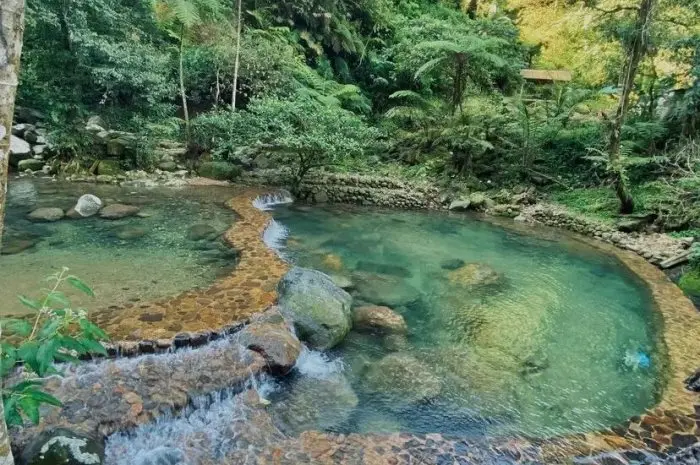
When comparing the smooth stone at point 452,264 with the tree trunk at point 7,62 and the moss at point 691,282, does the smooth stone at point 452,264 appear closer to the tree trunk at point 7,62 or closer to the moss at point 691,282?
the moss at point 691,282

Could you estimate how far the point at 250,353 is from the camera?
12.5 ft

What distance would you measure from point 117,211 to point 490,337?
577 centimetres

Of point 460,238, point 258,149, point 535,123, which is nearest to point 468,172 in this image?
point 535,123

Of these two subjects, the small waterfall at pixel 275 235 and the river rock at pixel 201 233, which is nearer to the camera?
the river rock at pixel 201 233

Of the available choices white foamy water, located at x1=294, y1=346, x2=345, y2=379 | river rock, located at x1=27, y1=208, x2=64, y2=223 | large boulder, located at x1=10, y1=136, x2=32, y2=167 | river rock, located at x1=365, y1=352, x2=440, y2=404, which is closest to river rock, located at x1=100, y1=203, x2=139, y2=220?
river rock, located at x1=27, y1=208, x2=64, y2=223

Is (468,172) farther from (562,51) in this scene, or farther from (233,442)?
(233,442)

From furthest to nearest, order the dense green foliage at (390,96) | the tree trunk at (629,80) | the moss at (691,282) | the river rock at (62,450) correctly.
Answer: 1. the dense green foliage at (390,96)
2. the tree trunk at (629,80)
3. the moss at (691,282)
4. the river rock at (62,450)

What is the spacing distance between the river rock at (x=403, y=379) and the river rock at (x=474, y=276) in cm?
224

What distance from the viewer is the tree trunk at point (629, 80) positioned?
7.70 meters

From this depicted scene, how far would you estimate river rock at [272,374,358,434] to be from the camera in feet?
11.0

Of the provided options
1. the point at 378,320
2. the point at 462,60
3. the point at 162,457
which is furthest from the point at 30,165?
the point at 462,60

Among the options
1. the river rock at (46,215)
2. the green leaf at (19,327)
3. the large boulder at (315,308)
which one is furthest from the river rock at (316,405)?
the river rock at (46,215)

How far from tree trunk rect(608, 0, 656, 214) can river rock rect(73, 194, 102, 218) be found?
872 cm

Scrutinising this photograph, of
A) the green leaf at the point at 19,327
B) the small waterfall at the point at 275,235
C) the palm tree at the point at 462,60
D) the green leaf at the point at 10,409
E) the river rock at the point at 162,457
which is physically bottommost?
the river rock at the point at 162,457
